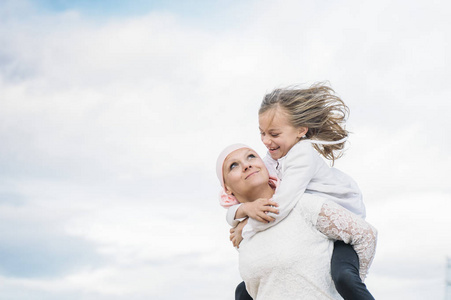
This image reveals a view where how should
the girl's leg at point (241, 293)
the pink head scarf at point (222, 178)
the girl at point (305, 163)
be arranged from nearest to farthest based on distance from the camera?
the girl at point (305, 163), the pink head scarf at point (222, 178), the girl's leg at point (241, 293)

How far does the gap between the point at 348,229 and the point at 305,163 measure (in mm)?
561

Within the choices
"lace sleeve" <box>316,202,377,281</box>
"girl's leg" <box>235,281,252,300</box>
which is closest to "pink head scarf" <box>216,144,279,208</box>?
"lace sleeve" <box>316,202,377,281</box>

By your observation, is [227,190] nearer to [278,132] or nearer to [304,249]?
[278,132]

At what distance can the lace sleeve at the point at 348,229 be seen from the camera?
12.8 feet

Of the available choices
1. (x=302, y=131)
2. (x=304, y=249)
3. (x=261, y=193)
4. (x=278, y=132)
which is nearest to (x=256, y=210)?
(x=261, y=193)

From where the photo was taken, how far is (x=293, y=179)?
3918mm

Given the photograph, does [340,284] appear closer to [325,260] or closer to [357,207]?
[325,260]

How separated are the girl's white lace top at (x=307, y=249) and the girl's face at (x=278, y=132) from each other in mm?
466

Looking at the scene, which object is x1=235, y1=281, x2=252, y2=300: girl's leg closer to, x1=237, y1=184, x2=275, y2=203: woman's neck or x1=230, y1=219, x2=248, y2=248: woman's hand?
x1=230, y1=219, x2=248, y2=248: woman's hand

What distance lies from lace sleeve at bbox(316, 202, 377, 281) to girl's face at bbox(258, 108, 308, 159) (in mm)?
578

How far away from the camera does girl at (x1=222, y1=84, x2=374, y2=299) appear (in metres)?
3.87

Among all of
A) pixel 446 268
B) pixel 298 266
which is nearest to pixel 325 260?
pixel 298 266

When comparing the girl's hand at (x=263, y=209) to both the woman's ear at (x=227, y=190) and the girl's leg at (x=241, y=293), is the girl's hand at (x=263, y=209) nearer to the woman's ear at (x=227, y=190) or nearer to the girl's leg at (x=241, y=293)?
the woman's ear at (x=227, y=190)

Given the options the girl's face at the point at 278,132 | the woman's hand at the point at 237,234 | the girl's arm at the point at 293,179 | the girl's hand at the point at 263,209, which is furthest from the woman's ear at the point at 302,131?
the woman's hand at the point at 237,234
